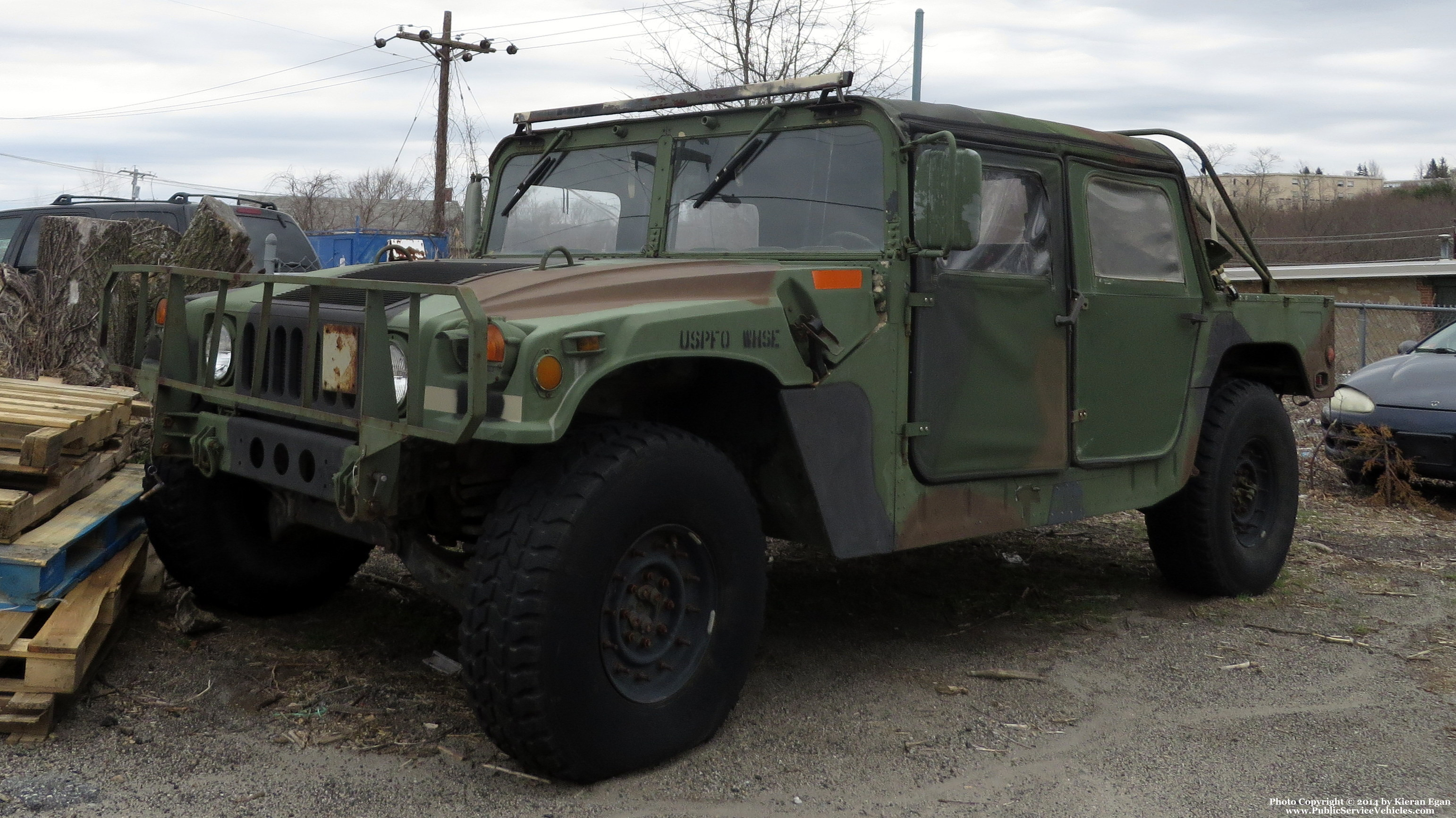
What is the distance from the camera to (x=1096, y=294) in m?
4.83

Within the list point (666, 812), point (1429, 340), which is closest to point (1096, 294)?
point (666, 812)

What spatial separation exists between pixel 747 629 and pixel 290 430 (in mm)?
1421

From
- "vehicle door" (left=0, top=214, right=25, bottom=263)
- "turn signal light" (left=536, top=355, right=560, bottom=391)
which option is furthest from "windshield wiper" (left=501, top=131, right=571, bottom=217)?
"vehicle door" (left=0, top=214, right=25, bottom=263)

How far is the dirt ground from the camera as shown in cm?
340

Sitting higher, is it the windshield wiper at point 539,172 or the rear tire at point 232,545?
the windshield wiper at point 539,172

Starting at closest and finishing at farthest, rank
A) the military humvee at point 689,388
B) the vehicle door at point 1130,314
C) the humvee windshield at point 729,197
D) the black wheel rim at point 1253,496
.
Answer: the military humvee at point 689,388 → the humvee windshield at point 729,197 → the vehicle door at point 1130,314 → the black wheel rim at point 1253,496

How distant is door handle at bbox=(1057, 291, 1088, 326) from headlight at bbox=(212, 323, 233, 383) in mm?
2843

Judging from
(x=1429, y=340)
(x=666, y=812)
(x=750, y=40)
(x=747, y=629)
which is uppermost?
(x=750, y=40)

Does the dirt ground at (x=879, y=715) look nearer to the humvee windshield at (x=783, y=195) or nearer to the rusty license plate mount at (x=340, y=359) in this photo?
the rusty license plate mount at (x=340, y=359)

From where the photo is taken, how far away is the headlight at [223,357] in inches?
155

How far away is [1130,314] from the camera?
500 cm

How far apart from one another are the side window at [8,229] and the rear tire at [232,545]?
9.04m

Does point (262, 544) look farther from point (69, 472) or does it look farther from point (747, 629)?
point (747, 629)

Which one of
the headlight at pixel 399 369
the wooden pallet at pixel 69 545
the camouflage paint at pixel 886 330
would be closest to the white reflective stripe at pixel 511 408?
the camouflage paint at pixel 886 330
